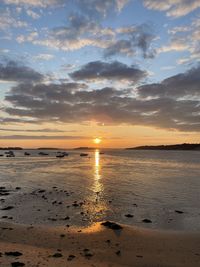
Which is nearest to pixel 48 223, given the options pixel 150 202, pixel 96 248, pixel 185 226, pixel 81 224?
pixel 81 224

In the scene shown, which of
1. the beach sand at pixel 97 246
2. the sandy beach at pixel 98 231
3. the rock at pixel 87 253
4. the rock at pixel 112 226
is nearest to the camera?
the beach sand at pixel 97 246

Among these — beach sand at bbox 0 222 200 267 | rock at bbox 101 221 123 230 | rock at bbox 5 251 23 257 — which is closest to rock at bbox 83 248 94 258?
beach sand at bbox 0 222 200 267

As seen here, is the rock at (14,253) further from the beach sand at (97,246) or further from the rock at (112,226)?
the rock at (112,226)

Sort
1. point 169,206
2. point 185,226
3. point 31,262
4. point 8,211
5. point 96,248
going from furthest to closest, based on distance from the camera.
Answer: point 169,206 < point 8,211 < point 185,226 < point 96,248 < point 31,262

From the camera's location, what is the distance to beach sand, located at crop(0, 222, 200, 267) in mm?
13578

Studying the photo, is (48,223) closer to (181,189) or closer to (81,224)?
(81,224)

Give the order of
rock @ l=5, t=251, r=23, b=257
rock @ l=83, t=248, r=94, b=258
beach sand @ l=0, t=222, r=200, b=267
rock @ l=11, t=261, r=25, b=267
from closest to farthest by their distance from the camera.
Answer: rock @ l=11, t=261, r=25, b=267 → beach sand @ l=0, t=222, r=200, b=267 → rock @ l=5, t=251, r=23, b=257 → rock @ l=83, t=248, r=94, b=258

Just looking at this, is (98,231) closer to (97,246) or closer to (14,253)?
(97,246)

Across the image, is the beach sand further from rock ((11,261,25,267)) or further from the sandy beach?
rock ((11,261,25,267))

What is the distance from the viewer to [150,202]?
3045 cm

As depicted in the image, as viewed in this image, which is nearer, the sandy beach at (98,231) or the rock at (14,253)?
the rock at (14,253)

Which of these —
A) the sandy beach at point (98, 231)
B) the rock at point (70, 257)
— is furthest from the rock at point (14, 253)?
the rock at point (70, 257)

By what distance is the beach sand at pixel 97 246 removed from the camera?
44.5 feet

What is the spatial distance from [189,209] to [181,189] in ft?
44.3
